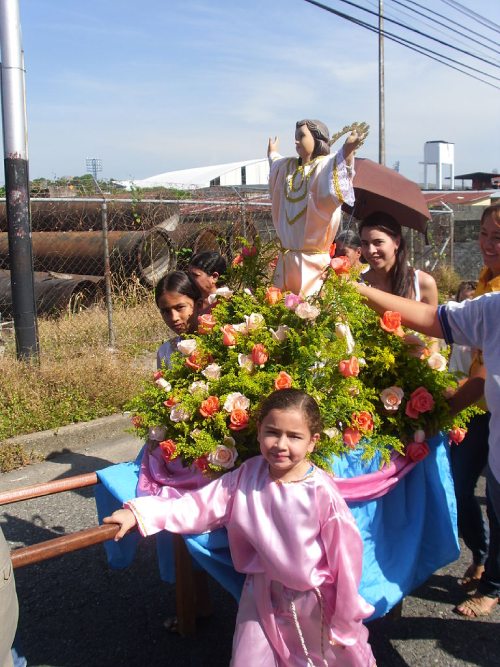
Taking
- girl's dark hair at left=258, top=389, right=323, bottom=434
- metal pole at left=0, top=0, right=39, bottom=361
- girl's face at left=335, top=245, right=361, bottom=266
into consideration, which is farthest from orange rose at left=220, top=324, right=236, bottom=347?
metal pole at left=0, top=0, right=39, bottom=361

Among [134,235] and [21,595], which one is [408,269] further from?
[134,235]

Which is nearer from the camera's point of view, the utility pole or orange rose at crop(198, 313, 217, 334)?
orange rose at crop(198, 313, 217, 334)

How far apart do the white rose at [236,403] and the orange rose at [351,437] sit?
0.37 metres

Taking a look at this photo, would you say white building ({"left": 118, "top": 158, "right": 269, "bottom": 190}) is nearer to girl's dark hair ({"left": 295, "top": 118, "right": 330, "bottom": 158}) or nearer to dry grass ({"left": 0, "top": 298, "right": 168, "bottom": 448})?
dry grass ({"left": 0, "top": 298, "right": 168, "bottom": 448})

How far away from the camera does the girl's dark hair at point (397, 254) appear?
3070mm

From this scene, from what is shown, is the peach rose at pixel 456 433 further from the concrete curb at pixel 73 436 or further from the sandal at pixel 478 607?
the concrete curb at pixel 73 436

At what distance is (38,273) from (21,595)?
715 cm

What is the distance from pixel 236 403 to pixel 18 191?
4.23 metres

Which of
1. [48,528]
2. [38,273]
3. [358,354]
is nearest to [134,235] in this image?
[38,273]

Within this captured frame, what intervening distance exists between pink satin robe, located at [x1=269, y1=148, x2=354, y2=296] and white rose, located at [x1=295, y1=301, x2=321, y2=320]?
0.37 m

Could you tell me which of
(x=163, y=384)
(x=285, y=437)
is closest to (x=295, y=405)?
(x=285, y=437)

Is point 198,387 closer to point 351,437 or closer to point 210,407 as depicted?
point 210,407

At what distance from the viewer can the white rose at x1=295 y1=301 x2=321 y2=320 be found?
2531 millimetres

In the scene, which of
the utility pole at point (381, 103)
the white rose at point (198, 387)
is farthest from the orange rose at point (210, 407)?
the utility pole at point (381, 103)
